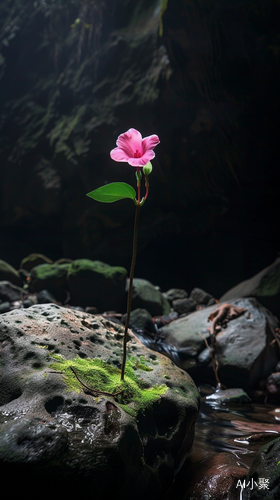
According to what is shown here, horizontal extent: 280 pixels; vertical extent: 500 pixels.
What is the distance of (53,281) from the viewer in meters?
6.18

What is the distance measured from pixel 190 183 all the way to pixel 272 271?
2.50m

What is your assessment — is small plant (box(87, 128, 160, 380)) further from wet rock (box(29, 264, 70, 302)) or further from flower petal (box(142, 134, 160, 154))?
wet rock (box(29, 264, 70, 302))

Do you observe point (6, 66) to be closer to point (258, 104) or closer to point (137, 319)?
point (258, 104)

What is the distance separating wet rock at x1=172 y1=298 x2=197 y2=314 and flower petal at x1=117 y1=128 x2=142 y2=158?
15.7 feet

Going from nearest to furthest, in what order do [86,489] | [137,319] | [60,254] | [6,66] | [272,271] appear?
[86,489], [137,319], [272,271], [60,254], [6,66]

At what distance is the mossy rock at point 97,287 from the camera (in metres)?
5.74

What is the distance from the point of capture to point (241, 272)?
6.73 metres

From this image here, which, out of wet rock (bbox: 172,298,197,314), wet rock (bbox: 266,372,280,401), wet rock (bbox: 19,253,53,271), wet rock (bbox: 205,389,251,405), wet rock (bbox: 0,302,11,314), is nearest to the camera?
wet rock (bbox: 205,389,251,405)

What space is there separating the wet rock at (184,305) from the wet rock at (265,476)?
4387mm

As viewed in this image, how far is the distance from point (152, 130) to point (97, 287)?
335 centimetres

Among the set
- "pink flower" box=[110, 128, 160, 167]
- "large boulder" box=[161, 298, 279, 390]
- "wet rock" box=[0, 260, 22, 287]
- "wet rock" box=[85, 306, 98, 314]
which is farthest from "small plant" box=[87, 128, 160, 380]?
"wet rock" box=[0, 260, 22, 287]

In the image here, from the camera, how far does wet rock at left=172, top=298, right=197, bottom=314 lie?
598 cm

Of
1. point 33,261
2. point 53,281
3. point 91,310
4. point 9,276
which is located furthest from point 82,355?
point 33,261

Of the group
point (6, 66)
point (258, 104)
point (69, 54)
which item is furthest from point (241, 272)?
point (6, 66)
